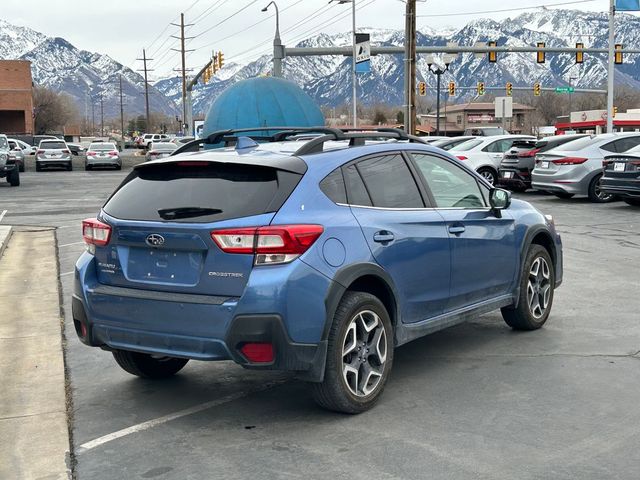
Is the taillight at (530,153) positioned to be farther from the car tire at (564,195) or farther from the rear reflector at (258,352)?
the rear reflector at (258,352)

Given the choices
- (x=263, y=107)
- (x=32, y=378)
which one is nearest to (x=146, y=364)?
(x=32, y=378)

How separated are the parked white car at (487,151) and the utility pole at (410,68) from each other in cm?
369

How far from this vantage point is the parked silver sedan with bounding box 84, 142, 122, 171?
43.7 meters

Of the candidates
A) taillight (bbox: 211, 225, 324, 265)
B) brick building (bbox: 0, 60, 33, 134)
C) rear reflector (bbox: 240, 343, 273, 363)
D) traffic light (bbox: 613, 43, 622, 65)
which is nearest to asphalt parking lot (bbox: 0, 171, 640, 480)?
rear reflector (bbox: 240, 343, 273, 363)

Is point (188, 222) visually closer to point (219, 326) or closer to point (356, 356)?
point (219, 326)

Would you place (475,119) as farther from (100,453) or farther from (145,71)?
(100,453)

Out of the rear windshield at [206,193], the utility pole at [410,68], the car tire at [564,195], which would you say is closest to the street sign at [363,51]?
the utility pole at [410,68]

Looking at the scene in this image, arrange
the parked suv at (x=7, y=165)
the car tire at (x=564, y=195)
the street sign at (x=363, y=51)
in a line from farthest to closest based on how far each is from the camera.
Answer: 1. the street sign at (x=363, y=51)
2. the parked suv at (x=7, y=165)
3. the car tire at (x=564, y=195)

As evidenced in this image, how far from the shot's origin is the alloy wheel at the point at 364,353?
516cm

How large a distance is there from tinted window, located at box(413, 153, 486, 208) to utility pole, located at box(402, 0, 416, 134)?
21.0 meters

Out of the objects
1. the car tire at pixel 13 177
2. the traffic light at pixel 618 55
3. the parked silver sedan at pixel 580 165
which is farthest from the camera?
the traffic light at pixel 618 55

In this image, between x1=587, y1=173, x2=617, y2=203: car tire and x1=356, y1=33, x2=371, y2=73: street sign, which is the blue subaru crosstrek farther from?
x1=356, y1=33, x2=371, y2=73: street sign

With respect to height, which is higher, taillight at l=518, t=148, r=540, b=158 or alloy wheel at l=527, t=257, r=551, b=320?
taillight at l=518, t=148, r=540, b=158

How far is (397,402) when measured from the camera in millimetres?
5480
